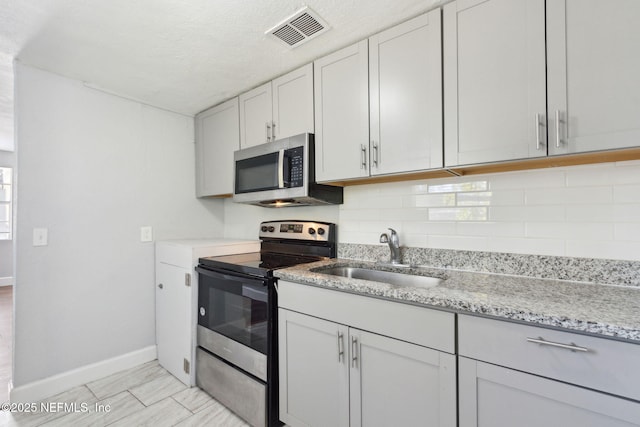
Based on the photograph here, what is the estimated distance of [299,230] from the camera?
2.27 metres

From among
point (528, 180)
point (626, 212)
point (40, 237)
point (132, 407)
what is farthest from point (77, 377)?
point (626, 212)

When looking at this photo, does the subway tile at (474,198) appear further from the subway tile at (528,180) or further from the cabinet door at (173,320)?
the cabinet door at (173,320)

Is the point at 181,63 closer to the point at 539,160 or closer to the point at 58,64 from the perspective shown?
the point at 58,64

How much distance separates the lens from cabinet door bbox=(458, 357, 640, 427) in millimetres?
836

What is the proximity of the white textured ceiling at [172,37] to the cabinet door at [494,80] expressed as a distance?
9.9 inches

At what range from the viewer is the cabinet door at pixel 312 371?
4.55 ft

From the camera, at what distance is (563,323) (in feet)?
2.87

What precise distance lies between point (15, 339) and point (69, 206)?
2.96 feet

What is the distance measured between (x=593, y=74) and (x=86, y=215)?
3.02 meters

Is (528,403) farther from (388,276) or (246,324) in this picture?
(246,324)

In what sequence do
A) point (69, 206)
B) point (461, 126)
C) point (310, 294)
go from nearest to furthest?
1. point (461, 126)
2. point (310, 294)
3. point (69, 206)

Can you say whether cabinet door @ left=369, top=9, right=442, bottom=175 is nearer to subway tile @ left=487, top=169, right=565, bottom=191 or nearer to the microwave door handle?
subway tile @ left=487, top=169, right=565, bottom=191

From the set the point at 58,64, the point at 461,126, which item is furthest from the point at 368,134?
the point at 58,64

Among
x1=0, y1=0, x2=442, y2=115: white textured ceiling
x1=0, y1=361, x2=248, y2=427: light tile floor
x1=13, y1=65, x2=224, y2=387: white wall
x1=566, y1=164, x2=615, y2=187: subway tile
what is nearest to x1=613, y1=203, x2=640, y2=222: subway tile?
x1=566, y1=164, x2=615, y2=187: subway tile
